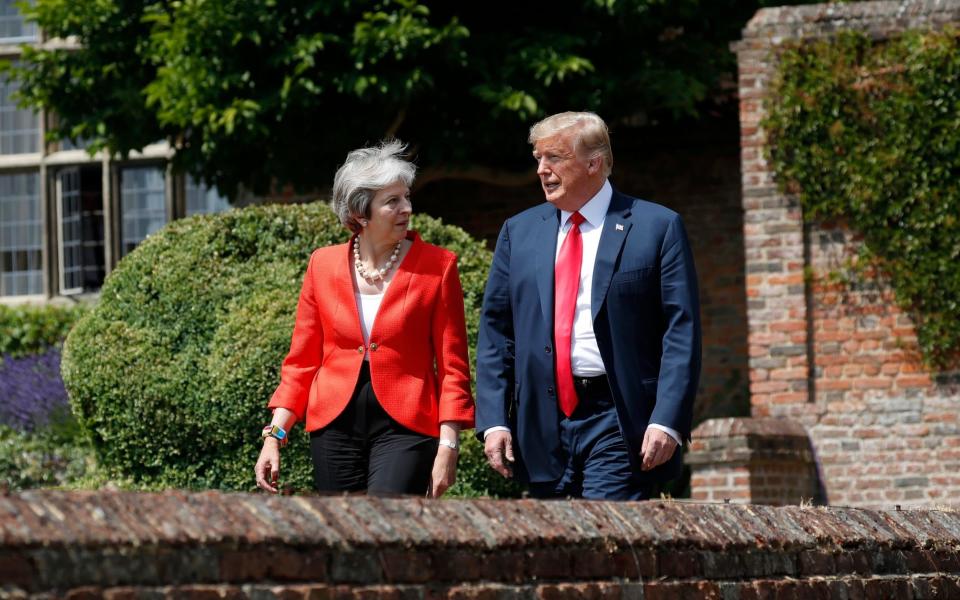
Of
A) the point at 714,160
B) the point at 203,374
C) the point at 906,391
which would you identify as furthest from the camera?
the point at 714,160

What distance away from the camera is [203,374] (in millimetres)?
8398

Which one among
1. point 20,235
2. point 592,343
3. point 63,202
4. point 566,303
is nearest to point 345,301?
point 566,303

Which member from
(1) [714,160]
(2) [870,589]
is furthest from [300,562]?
(1) [714,160]

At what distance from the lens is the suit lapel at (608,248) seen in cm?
489

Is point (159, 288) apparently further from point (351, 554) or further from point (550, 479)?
point (351, 554)

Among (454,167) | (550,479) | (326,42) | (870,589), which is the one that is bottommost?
(870,589)

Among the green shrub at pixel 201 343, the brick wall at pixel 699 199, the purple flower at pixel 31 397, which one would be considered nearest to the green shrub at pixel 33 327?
the purple flower at pixel 31 397

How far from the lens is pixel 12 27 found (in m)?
16.4

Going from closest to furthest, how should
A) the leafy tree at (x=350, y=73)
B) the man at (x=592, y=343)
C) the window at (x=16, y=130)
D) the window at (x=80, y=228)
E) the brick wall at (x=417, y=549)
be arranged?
the brick wall at (x=417, y=549)
the man at (x=592, y=343)
the leafy tree at (x=350, y=73)
the window at (x=80, y=228)
the window at (x=16, y=130)

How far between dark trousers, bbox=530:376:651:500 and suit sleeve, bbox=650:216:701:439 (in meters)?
0.16

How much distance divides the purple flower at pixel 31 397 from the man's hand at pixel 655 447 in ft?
27.0

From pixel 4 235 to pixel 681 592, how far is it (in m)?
13.6

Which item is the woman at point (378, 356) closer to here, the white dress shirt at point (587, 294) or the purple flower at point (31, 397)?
the white dress shirt at point (587, 294)

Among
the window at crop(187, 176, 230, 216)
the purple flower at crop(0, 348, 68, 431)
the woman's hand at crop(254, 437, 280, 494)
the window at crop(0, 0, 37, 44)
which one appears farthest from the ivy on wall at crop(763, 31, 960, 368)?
the window at crop(0, 0, 37, 44)
